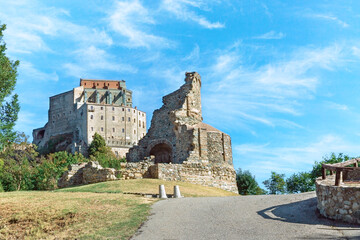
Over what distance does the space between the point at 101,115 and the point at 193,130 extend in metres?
77.2

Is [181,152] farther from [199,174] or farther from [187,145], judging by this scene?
[199,174]

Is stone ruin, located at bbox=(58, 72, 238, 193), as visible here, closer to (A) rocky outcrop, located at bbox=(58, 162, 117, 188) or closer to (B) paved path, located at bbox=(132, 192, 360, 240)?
(A) rocky outcrop, located at bbox=(58, 162, 117, 188)

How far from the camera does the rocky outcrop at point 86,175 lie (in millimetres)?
25561

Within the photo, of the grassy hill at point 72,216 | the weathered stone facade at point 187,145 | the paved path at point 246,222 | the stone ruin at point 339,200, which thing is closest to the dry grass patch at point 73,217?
the grassy hill at point 72,216

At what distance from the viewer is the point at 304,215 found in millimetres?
11547

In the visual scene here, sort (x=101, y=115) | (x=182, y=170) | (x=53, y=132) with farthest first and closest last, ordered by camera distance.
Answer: (x=53, y=132) → (x=101, y=115) → (x=182, y=170)

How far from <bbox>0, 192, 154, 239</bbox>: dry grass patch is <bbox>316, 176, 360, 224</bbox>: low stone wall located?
5.65 meters

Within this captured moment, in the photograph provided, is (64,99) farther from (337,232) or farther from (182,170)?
(337,232)

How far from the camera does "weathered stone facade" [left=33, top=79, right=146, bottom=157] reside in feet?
337

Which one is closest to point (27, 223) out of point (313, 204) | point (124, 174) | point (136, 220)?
point (136, 220)

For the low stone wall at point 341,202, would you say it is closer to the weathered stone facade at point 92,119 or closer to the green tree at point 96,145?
the green tree at point 96,145

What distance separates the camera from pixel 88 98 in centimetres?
11719

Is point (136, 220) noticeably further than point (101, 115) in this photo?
No

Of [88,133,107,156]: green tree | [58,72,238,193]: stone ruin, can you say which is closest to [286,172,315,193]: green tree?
[58,72,238,193]: stone ruin
